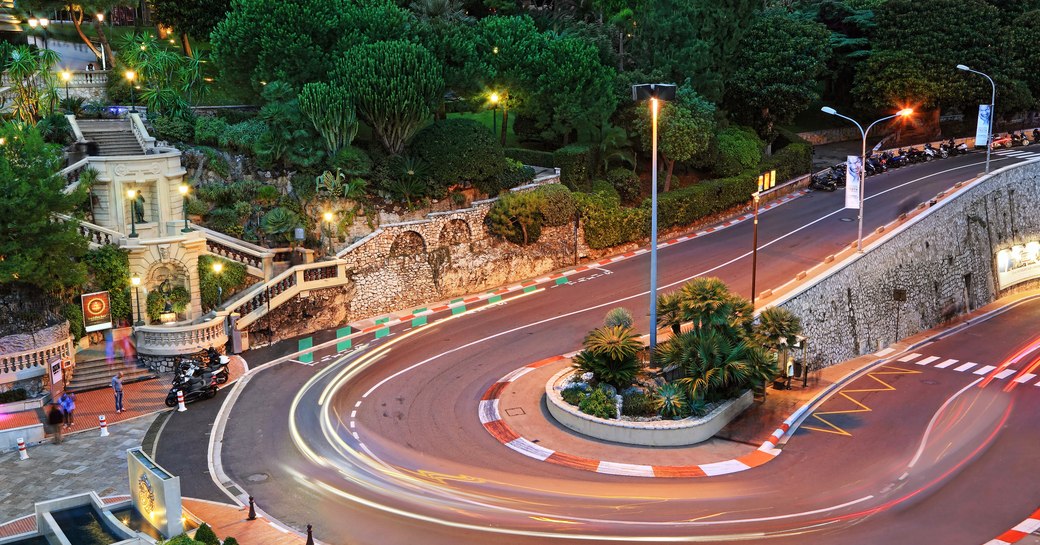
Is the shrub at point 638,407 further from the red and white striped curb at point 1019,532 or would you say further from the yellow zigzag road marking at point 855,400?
the red and white striped curb at point 1019,532

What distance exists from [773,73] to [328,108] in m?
35.1

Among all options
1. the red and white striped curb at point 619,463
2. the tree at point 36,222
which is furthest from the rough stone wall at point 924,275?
the tree at point 36,222

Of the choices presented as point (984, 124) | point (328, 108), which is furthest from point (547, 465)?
point (984, 124)

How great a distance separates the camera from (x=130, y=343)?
40812mm

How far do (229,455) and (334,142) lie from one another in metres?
21.5

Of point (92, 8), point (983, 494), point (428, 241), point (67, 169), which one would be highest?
point (92, 8)

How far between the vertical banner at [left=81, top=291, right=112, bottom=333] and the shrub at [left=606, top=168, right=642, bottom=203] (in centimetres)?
3035

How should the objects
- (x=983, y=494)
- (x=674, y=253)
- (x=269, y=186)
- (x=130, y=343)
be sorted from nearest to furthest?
1. (x=983, y=494)
2. (x=130, y=343)
3. (x=269, y=186)
4. (x=674, y=253)

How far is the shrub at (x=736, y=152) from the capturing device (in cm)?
6525

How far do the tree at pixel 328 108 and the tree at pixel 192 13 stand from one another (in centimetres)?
1867

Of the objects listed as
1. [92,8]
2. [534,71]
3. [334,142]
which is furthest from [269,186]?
[92,8]

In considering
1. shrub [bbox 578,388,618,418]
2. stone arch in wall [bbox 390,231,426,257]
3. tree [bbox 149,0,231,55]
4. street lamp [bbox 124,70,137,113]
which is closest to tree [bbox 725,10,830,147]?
stone arch in wall [bbox 390,231,426,257]

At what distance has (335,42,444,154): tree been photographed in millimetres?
49344

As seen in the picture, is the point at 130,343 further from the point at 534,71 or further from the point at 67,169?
the point at 534,71
